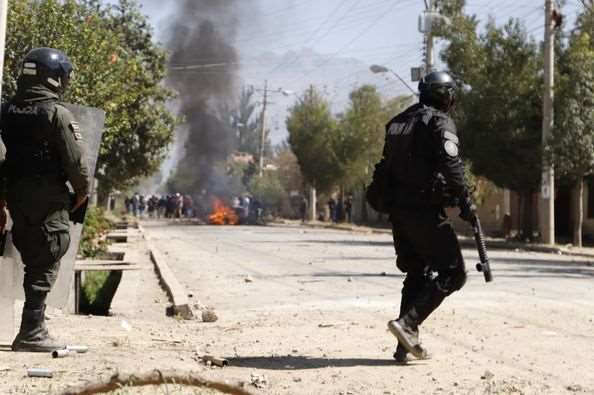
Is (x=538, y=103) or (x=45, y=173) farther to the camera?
(x=538, y=103)

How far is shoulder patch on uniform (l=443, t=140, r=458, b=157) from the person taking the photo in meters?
5.72

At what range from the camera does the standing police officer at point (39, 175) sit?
5719 millimetres

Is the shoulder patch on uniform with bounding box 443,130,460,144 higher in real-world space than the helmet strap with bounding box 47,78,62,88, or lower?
lower

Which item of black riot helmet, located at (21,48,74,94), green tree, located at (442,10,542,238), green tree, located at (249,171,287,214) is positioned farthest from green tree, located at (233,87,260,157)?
black riot helmet, located at (21,48,74,94)

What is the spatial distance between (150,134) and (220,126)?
21.4 meters

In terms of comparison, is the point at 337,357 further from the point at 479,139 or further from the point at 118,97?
the point at 479,139

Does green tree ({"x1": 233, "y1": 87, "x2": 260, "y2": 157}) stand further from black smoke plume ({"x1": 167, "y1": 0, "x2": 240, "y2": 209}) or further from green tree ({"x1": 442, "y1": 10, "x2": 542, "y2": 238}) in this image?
green tree ({"x1": 442, "y1": 10, "x2": 542, "y2": 238})

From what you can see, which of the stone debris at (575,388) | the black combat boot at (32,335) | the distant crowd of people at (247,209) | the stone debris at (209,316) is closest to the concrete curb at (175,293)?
the stone debris at (209,316)

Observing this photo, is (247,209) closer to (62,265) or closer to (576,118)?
(576,118)

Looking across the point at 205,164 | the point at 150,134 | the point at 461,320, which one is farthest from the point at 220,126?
the point at 461,320

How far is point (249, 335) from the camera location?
7.37 metres

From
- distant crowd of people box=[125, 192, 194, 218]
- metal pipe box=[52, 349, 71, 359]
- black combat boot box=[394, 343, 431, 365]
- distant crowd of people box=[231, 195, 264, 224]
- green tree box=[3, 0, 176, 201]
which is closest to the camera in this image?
metal pipe box=[52, 349, 71, 359]

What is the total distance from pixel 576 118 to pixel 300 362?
22112mm

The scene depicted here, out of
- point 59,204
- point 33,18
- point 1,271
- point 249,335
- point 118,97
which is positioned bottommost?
point 249,335
